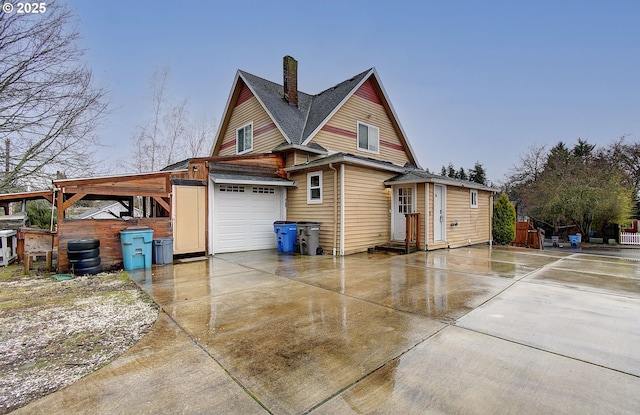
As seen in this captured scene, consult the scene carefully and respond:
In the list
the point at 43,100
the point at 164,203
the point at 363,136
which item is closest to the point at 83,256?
the point at 164,203

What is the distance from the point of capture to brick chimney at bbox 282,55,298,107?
13.7m

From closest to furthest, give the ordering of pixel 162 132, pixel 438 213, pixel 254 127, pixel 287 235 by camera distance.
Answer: pixel 287 235 < pixel 438 213 < pixel 254 127 < pixel 162 132

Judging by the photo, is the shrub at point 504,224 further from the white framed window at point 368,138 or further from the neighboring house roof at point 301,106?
the white framed window at point 368,138

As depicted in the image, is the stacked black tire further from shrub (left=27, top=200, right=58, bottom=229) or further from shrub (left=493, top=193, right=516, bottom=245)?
shrub (left=493, top=193, right=516, bottom=245)

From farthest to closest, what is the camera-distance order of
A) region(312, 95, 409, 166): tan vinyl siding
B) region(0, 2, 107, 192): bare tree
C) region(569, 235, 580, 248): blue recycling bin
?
region(569, 235, 580, 248): blue recycling bin, region(312, 95, 409, 166): tan vinyl siding, region(0, 2, 107, 192): bare tree

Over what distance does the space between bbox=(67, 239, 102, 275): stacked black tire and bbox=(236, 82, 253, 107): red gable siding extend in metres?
9.84

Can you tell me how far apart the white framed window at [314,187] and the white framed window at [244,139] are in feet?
16.3

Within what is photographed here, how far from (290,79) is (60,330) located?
13.1m

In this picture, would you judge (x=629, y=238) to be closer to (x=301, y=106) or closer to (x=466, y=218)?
(x=466, y=218)

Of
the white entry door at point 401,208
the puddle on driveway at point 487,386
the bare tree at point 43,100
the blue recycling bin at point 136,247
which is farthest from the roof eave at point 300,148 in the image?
the puddle on driveway at point 487,386

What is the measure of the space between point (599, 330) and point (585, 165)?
27855 mm

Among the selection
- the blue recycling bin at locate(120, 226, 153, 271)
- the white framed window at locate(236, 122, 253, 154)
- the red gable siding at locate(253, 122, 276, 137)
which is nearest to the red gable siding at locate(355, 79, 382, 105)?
the red gable siding at locate(253, 122, 276, 137)

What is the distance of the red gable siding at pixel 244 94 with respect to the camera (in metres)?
13.9

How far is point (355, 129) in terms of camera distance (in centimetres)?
1322
